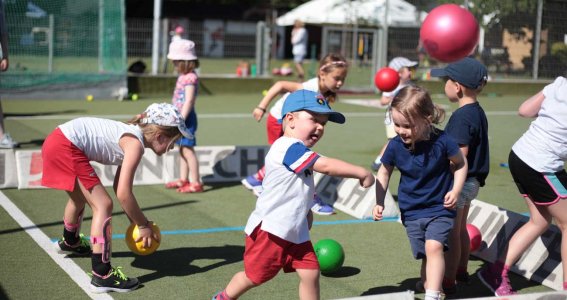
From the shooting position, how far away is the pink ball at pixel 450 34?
18.4 feet

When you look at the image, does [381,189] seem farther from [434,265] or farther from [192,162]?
[192,162]

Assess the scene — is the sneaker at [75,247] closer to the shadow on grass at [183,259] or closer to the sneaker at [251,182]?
the shadow on grass at [183,259]

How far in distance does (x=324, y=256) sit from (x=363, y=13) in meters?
21.3

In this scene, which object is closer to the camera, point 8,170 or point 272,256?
point 272,256

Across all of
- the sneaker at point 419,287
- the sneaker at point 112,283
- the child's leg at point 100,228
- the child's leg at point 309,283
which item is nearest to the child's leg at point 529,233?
the sneaker at point 419,287

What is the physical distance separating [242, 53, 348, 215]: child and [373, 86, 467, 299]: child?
244 centimetres

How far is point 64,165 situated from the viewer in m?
5.77

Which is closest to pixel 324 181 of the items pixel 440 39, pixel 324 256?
pixel 324 256

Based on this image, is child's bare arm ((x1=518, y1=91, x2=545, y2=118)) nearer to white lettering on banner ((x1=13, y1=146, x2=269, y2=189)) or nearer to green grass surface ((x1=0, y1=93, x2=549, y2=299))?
green grass surface ((x1=0, y1=93, x2=549, y2=299))

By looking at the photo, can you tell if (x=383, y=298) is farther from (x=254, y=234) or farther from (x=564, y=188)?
(x=564, y=188)

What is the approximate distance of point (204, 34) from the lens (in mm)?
38312

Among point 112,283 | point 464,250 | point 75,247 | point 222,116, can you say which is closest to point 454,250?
point 464,250

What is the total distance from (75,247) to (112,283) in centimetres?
99

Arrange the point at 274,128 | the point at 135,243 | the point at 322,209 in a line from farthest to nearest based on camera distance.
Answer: the point at 274,128, the point at 322,209, the point at 135,243
